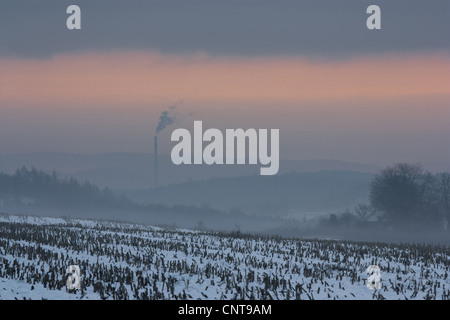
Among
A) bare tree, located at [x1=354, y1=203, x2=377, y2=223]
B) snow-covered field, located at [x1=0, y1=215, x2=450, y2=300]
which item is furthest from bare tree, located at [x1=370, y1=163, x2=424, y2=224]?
snow-covered field, located at [x1=0, y1=215, x2=450, y2=300]

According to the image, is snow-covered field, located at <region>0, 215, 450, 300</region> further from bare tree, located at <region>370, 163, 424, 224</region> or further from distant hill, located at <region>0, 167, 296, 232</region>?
distant hill, located at <region>0, 167, 296, 232</region>

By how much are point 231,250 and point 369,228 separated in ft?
184

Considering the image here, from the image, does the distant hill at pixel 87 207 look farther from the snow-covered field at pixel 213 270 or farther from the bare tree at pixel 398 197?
the snow-covered field at pixel 213 270

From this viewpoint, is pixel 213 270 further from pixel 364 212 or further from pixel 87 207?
pixel 87 207

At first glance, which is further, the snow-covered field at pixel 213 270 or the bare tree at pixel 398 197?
the bare tree at pixel 398 197

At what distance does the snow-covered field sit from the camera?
54.3 ft

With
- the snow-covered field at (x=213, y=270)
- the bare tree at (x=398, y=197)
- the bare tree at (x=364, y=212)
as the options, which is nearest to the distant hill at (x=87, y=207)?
the bare tree at (x=364, y=212)

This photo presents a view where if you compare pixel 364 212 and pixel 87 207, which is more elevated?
pixel 364 212

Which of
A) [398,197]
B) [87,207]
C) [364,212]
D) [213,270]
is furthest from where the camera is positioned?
[87,207]

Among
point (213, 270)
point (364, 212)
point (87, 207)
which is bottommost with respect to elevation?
point (87, 207)

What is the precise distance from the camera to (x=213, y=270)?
64.9ft

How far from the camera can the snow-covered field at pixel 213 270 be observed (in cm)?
1655

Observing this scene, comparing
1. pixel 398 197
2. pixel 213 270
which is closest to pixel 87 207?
pixel 398 197

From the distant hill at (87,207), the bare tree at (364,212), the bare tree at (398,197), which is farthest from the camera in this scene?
the distant hill at (87,207)
